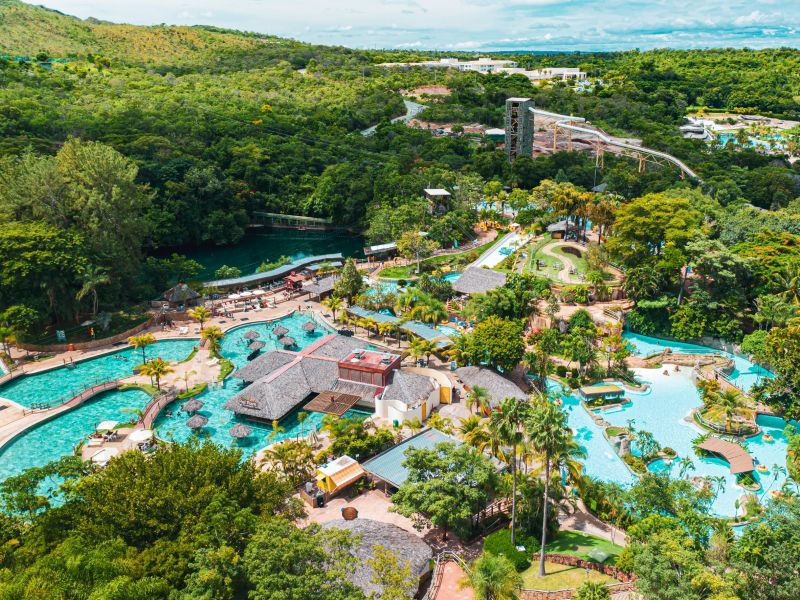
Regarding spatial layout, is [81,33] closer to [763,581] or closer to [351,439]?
[351,439]

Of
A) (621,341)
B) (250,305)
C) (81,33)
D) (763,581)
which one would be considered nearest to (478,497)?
(763,581)

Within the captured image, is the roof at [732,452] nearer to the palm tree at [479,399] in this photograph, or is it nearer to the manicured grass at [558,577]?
the manicured grass at [558,577]

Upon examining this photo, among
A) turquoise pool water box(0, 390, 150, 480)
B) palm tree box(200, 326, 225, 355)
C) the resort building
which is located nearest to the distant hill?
palm tree box(200, 326, 225, 355)

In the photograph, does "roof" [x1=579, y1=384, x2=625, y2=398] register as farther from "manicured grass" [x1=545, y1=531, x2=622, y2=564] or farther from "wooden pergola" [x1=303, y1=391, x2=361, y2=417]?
"wooden pergola" [x1=303, y1=391, x2=361, y2=417]

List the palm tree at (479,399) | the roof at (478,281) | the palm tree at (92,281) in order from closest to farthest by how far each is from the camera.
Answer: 1. the palm tree at (479,399)
2. the palm tree at (92,281)
3. the roof at (478,281)

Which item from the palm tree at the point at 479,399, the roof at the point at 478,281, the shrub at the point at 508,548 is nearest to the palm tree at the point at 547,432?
the shrub at the point at 508,548
